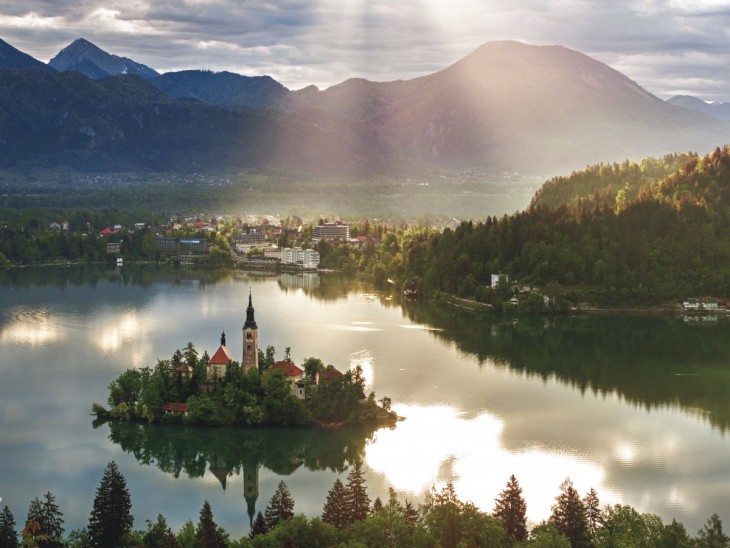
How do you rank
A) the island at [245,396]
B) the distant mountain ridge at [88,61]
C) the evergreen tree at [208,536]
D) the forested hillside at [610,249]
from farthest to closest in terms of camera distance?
1. the distant mountain ridge at [88,61]
2. the forested hillside at [610,249]
3. the island at [245,396]
4. the evergreen tree at [208,536]

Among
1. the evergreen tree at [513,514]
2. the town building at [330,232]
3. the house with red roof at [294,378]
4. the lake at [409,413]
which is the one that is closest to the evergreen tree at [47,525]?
the lake at [409,413]

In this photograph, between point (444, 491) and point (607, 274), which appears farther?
point (607, 274)

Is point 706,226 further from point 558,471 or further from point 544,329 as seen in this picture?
point 558,471

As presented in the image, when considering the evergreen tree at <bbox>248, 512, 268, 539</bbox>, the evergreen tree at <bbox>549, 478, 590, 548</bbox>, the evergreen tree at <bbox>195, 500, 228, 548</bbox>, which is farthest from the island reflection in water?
the evergreen tree at <bbox>549, 478, 590, 548</bbox>

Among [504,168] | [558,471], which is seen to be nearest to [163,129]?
[504,168]

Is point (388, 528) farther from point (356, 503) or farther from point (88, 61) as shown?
point (88, 61)

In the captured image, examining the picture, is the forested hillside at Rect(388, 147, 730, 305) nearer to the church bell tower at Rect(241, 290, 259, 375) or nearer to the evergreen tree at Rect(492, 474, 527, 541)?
the church bell tower at Rect(241, 290, 259, 375)

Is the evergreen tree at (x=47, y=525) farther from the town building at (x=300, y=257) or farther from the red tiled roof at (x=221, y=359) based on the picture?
the town building at (x=300, y=257)
